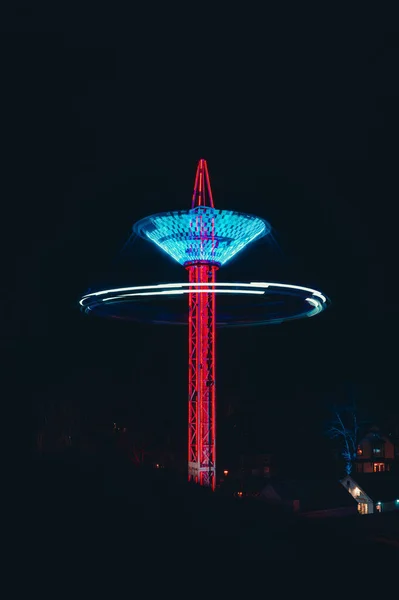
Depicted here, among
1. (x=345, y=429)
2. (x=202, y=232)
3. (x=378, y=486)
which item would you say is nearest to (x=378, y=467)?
(x=345, y=429)

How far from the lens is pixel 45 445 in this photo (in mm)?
50250

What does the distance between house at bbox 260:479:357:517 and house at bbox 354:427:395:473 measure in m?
23.6

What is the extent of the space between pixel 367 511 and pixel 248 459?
42.4 feet

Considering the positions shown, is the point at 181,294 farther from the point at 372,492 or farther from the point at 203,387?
the point at 372,492

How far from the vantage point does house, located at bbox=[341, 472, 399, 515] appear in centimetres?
4356

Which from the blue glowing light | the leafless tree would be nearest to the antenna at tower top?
the blue glowing light

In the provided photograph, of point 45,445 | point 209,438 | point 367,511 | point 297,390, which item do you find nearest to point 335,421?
point 297,390

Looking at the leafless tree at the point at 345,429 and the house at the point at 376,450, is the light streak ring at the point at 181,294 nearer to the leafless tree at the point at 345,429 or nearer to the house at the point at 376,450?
the leafless tree at the point at 345,429

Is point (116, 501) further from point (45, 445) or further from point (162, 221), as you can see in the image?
point (45, 445)

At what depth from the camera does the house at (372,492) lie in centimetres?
4356

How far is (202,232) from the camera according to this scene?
98.6 ft

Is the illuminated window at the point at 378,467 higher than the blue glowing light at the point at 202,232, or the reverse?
the blue glowing light at the point at 202,232

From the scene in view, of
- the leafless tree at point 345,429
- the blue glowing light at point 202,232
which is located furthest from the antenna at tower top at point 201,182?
the leafless tree at point 345,429

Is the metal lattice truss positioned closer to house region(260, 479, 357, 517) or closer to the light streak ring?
the light streak ring
